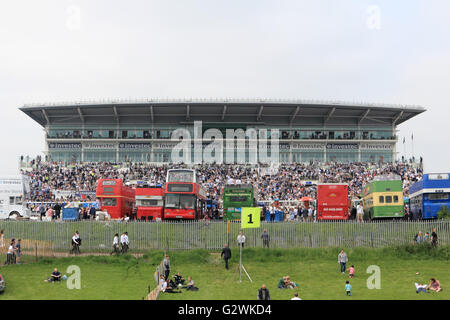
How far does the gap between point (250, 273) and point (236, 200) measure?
58.7 feet

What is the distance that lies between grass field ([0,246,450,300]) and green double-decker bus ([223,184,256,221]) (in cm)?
1259

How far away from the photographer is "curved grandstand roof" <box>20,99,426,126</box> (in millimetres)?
87438

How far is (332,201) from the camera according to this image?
146ft

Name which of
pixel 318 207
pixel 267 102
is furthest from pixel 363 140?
pixel 318 207

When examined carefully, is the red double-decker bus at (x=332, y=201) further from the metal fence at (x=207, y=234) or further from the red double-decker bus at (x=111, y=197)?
the red double-decker bus at (x=111, y=197)

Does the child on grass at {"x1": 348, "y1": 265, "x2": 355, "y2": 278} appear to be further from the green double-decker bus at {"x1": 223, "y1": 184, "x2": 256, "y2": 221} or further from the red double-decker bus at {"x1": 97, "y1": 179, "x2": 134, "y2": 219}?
the red double-decker bus at {"x1": 97, "y1": 179, "x2": 134, "y2": 219}

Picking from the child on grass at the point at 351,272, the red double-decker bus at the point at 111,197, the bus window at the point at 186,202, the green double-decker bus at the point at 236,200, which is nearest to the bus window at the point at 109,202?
the red double-decker bus at the point at 111,197

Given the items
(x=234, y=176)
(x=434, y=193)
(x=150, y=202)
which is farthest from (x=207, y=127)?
(x=434, y=193)

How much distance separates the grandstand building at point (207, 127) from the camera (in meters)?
89.1

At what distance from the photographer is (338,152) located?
90.1 metres

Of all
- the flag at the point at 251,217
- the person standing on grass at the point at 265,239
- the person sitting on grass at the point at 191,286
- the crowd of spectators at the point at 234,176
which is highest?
the crowd of spectators at the point at 234,176

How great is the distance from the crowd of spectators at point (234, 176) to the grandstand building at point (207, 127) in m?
5.95

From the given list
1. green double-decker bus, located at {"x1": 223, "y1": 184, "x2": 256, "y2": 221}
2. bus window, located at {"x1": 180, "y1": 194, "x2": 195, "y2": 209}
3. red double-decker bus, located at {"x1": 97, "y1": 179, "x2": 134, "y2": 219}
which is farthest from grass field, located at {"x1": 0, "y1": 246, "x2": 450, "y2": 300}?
red double-decker bus, located at {"x1": 97, "y1": 179, "x2": 134, "y2": 219}

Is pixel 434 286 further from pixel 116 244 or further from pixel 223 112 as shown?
pixel 223 112
